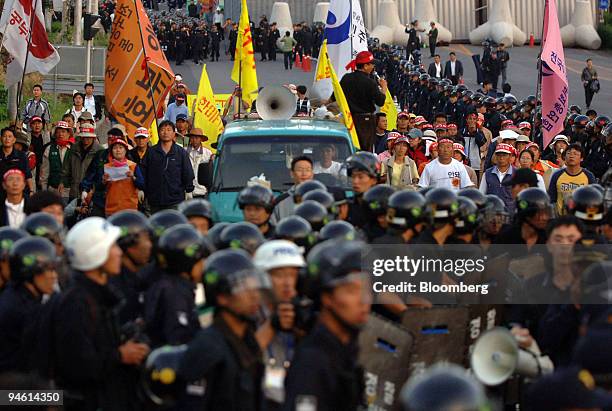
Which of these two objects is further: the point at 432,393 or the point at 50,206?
the point at 50,206

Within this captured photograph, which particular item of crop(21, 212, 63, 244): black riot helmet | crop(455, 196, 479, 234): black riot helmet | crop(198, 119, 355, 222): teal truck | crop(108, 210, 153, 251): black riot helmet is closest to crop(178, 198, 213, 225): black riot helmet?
crop(21, 212, 63, 244): black riot helmet

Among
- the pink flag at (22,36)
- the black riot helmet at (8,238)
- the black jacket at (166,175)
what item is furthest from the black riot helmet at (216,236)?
the pink flag at (22,36)

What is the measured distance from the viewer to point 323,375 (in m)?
5.79

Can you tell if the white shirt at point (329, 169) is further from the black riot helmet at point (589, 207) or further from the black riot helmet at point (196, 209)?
the black riot helmet at point (196, 209)

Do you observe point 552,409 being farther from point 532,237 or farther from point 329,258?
point 532,237

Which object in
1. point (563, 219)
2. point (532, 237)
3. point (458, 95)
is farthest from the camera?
point (458, 95)

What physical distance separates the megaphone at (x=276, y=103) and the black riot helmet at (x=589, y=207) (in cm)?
704

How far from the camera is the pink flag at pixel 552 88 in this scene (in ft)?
65.3

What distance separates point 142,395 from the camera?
709 centimetres

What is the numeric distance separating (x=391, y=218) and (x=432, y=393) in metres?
4.50

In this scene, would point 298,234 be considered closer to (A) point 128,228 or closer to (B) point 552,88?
(A) point 128,228

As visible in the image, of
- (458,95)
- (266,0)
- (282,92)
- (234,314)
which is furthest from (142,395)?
(266,0)

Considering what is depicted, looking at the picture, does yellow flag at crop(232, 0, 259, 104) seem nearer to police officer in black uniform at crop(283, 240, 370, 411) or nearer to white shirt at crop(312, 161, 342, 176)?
white shirt at crop(312, 161, 342, 176)

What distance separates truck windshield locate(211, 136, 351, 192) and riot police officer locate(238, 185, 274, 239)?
3550mm
